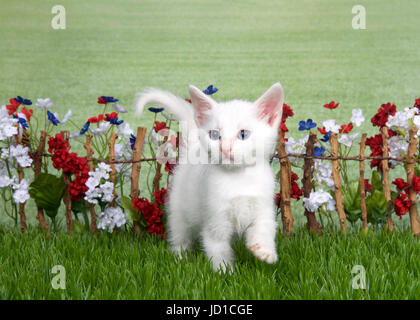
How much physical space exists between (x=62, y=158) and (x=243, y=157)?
1.55 meters

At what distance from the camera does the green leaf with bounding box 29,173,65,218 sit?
348 centimetres

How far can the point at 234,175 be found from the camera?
2502 mm

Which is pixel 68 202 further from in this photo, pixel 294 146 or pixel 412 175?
pixel 412 175

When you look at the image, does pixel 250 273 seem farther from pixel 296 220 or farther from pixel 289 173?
pixel 296 220

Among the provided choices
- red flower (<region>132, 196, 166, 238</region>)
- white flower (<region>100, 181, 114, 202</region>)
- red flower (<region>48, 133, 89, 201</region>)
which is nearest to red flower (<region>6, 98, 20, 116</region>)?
red flower (<region>48, 133, 89, 201</region>)

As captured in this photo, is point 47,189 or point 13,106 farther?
point 13,106

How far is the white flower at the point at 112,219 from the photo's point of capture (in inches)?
134

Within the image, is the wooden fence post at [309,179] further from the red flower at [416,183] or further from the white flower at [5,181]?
the white flower at [5,181]

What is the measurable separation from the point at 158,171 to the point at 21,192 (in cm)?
99

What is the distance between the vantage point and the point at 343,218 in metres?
3.50

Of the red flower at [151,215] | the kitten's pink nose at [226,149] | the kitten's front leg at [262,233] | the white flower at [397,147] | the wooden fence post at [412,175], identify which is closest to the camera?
the kitten's pink nose at [226,149]

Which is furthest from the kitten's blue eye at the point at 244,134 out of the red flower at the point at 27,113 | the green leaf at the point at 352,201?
the red flower at the point at 27,113

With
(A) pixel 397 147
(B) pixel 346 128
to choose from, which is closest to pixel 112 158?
(B) pixel 346 128

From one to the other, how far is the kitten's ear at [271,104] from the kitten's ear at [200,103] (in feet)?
0.81
